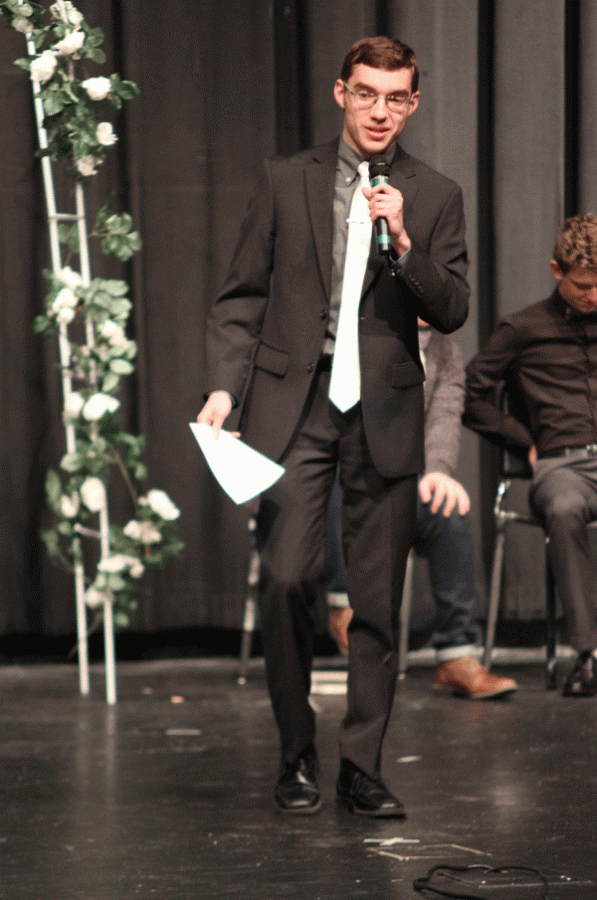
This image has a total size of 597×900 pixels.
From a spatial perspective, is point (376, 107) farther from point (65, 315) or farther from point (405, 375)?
point (65, 315)

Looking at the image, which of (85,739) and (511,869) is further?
(85,739)

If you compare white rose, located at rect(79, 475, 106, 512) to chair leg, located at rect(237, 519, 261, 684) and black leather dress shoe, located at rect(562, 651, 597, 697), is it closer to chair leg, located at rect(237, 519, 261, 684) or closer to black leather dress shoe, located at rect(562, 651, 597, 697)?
chair leg, located at rect(237, 519, 261, 684)

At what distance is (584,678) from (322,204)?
5.15 ft

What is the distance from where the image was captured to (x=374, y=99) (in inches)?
80.6

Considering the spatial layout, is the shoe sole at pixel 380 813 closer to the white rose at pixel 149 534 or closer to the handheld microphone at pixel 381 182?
the handheld microphone at pixel 381 182

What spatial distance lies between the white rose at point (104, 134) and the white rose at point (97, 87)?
68 mm

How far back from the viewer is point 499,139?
3660mm

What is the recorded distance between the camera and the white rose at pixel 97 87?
3004mm

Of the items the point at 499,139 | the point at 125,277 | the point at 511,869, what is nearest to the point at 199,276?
A: the point at 125,277

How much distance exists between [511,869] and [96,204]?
8.16 ft

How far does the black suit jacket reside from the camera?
2121 mm

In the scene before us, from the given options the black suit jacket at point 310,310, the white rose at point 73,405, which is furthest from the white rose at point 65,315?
the black suit jacket at point 310,310

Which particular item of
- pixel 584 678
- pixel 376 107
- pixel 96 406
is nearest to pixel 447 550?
pixel 584 678

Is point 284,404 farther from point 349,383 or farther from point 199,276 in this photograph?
point 199,276
